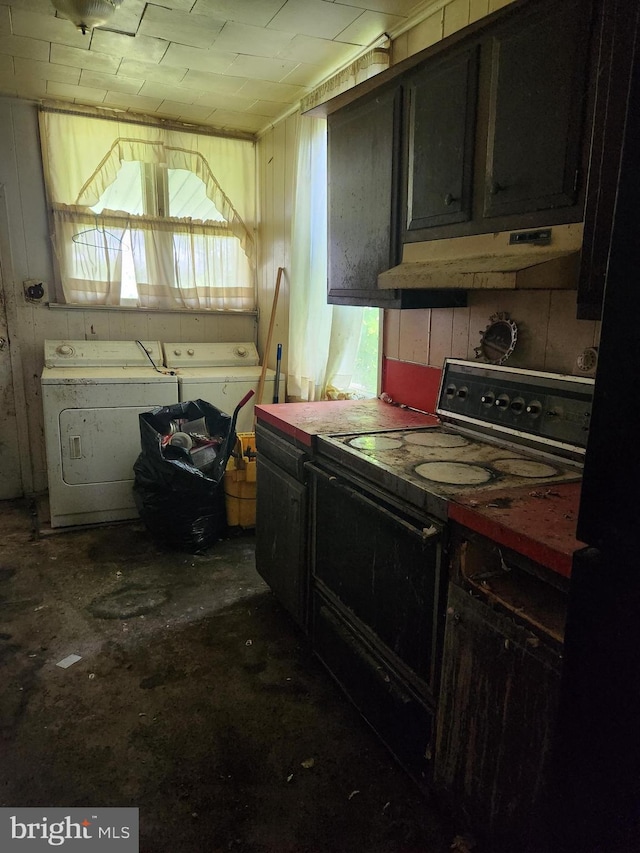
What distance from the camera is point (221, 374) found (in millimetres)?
3758

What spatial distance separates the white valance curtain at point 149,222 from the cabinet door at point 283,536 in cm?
205

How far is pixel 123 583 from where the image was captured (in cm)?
279

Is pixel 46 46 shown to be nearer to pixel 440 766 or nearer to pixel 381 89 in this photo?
pixel 381 89

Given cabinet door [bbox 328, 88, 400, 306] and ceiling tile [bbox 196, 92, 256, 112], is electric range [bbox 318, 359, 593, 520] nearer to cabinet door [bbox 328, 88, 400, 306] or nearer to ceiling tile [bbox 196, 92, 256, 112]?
cabinet door [bbox 328, 88, 400, 306]

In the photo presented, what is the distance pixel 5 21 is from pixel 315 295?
183 centimetres

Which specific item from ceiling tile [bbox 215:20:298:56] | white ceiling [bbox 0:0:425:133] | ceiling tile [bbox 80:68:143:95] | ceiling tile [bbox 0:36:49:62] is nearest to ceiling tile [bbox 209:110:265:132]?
white ceiling [bbox 0:0:425:133]

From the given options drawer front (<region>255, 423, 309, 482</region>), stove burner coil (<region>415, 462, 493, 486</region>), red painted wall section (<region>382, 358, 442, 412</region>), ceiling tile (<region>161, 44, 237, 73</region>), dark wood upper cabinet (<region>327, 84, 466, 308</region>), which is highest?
ceiling tile (<region>161, 44, 237, 73</region>)

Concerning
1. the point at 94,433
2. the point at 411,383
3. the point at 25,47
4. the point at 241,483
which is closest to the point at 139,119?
the point at 25,47

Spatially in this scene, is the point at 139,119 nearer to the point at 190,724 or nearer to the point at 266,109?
the point at 266,109

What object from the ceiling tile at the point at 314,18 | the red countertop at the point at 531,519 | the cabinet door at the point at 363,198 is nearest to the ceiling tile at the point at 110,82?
the ceiling tile at the point at 314,18

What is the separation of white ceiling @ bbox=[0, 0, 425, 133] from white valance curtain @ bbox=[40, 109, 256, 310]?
21cm

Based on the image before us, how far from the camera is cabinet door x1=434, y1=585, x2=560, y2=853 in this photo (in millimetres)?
1161

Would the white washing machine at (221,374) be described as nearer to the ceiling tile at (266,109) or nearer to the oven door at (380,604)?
the ceiling tile at (266,109)

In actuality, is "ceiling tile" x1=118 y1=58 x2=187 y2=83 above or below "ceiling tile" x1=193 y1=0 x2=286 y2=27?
above
